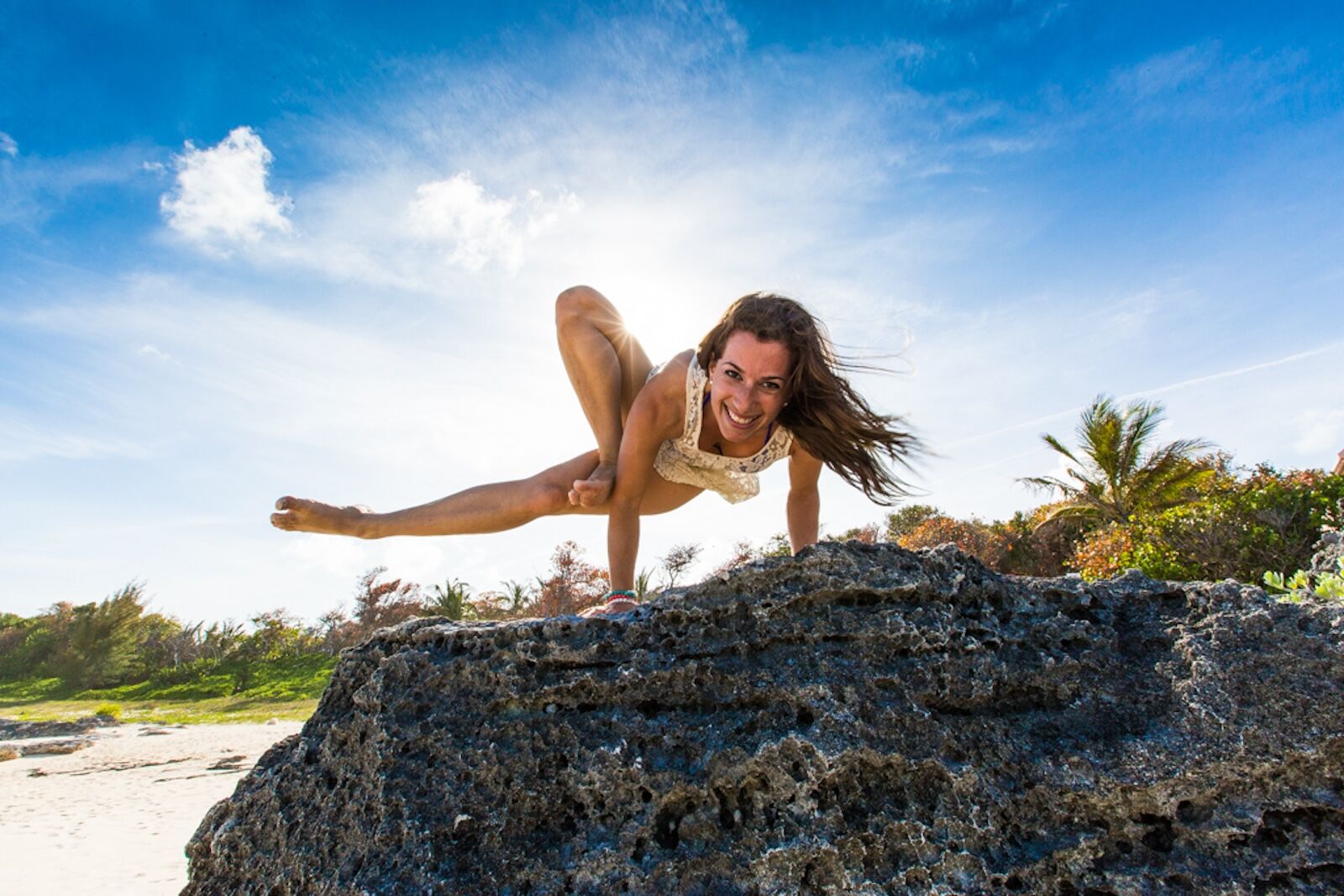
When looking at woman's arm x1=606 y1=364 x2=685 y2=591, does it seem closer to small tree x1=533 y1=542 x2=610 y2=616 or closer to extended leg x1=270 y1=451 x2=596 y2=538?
extended leg x1=270 y1=451 x2=596 y2=538

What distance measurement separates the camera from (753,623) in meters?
1.99

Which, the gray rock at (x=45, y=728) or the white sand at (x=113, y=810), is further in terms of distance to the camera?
the gray rock at (x=45, y=728)

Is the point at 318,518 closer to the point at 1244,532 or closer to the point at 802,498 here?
the point at 802,498

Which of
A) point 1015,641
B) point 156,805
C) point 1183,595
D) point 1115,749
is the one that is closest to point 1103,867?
point 1115,749

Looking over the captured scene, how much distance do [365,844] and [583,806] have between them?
0.50 meters

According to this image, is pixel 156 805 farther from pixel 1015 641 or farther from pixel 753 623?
pixel 1015 641

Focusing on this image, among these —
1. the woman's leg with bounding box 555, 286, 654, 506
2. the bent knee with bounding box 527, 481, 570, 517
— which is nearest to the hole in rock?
the bent knee with bounding box 527, 481, 570, 517

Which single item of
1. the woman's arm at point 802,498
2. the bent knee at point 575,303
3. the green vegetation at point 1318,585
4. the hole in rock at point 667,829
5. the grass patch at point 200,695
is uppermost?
the bent knee at point 575,303

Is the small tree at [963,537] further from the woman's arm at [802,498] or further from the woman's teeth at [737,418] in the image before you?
the woman's teeth at [737,418]

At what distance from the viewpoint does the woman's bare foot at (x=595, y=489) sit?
3.58m

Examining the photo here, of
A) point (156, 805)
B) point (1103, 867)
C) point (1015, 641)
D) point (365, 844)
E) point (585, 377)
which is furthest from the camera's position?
point (156, 805)

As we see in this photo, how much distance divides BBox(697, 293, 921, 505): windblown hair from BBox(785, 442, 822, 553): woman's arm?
0.98 ft

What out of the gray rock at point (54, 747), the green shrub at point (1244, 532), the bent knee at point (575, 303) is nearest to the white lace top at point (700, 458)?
the bent knee at point (575, 303)

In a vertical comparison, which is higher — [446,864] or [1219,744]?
[1219,744]
